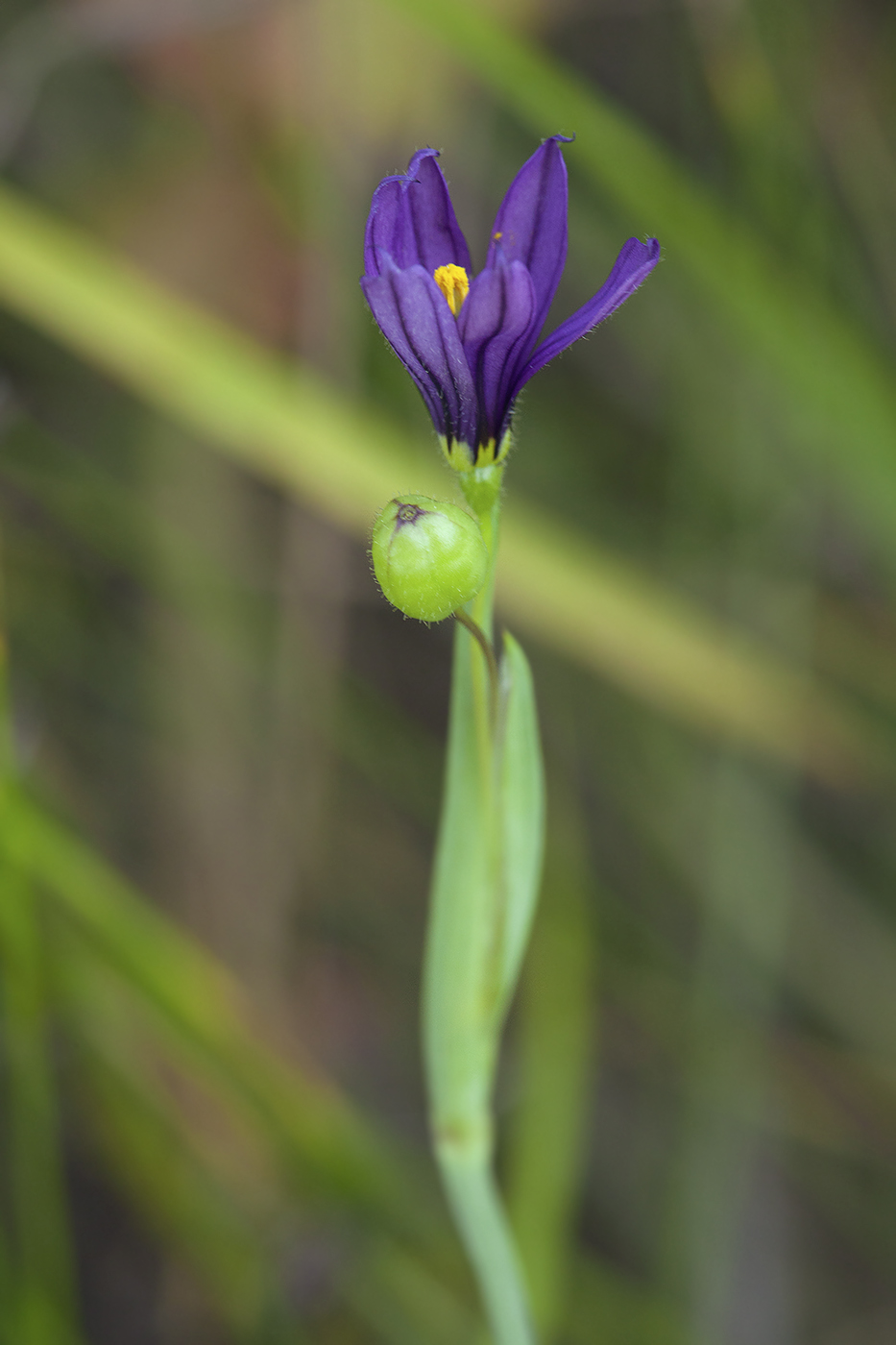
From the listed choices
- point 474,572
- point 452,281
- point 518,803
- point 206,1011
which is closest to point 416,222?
point 452,281

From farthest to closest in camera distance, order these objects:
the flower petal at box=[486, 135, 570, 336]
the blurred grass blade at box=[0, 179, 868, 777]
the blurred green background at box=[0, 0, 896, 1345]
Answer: the blurred green background at box=[0, 0, 896, 1345] < the blurred grass blade at box=[0, 179, 868, 777] < the flower petal at box=[486, 135, 570, 336]

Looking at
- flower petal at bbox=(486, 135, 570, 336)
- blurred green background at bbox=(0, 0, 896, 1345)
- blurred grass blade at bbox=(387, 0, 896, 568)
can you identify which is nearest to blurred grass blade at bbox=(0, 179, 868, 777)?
blurred green background at bbox=(0, 0, 896, 1345)

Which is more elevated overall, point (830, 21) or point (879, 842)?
point (830, 21)

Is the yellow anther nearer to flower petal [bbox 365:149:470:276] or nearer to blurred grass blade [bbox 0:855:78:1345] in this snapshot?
flower petal [bbox 365:149:470:276]

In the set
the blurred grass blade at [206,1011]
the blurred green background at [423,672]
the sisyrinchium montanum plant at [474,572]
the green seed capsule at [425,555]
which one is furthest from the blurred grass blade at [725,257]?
the blurred grass blade at [206,1011]

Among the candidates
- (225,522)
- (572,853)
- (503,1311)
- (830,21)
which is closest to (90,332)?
(225,522)

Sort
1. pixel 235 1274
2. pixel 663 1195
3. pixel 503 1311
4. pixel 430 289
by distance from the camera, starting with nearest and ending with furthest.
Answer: pixel 430 289 → pixel 503 1311 → pixel 235 1274 → pixel 663 1195

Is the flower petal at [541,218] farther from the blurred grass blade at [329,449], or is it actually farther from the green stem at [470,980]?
the blurred grass blade at [329,449]

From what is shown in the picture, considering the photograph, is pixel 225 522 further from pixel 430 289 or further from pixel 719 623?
pixel 430 289
